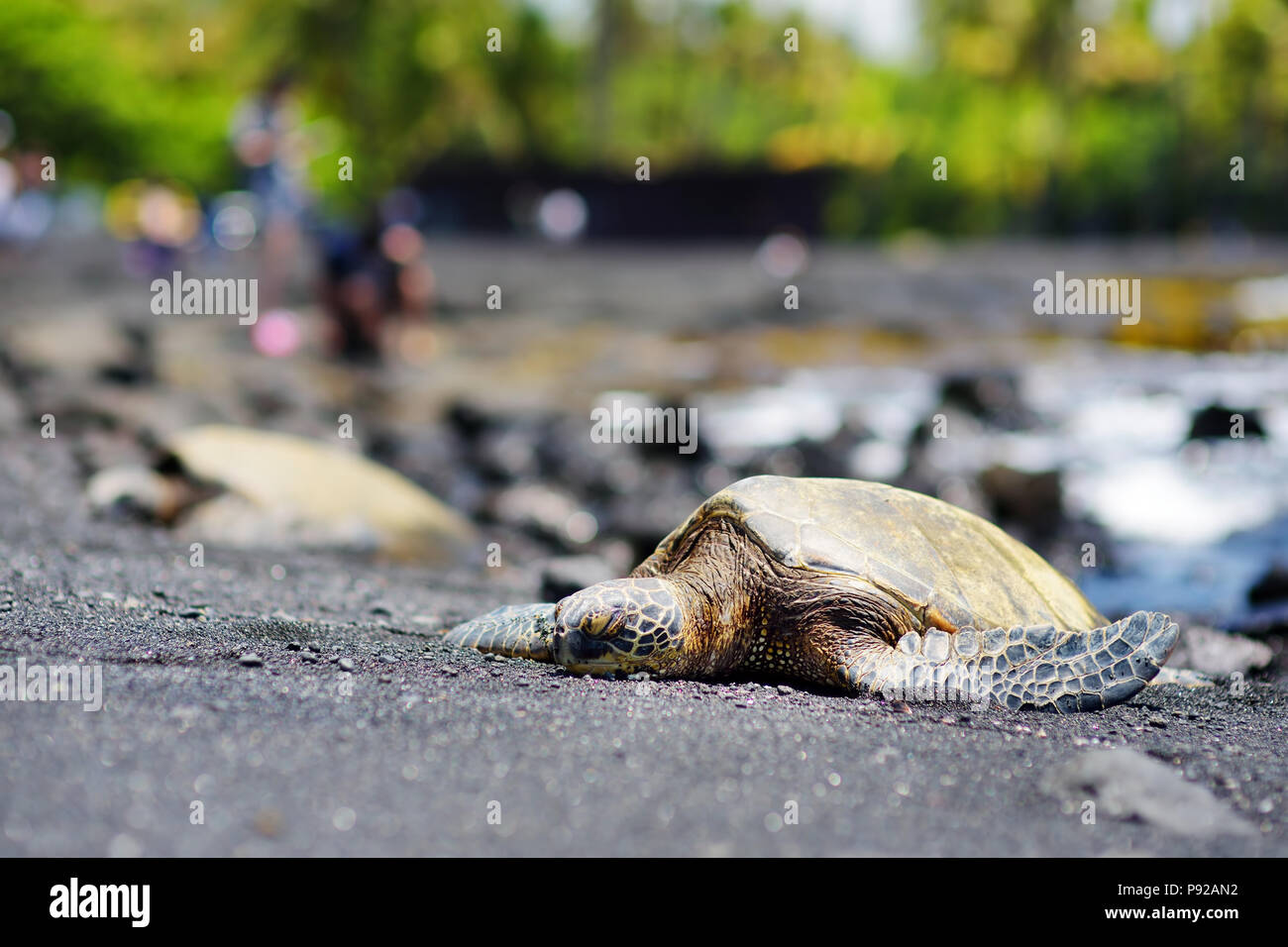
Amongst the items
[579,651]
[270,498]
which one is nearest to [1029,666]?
[579,651]

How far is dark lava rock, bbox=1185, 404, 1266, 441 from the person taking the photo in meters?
9.63

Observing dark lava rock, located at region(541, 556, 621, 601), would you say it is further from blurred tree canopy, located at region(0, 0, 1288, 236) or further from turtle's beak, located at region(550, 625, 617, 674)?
blurred tree canopy, located at region(0, 0, 1288, 236)

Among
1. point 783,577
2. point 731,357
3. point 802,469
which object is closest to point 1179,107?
point 731,357

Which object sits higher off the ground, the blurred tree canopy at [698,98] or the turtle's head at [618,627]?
the blurred tree canopy at [698,98]

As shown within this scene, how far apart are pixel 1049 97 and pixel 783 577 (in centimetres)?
5177

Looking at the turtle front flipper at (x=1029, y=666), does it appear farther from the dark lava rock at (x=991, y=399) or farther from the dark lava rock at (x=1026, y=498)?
the dark lava rock at (x=991, y=399)

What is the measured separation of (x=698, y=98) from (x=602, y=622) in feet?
204

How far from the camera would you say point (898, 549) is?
3.41 meters

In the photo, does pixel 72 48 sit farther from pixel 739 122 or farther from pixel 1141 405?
pixel 739 122

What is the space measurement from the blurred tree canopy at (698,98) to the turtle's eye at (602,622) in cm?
2682

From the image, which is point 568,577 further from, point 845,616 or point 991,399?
point 991,399

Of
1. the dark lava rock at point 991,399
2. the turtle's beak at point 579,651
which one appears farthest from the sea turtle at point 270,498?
the dark lava rock at point 991,399

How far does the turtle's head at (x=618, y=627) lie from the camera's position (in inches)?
120

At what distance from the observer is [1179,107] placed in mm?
47656
